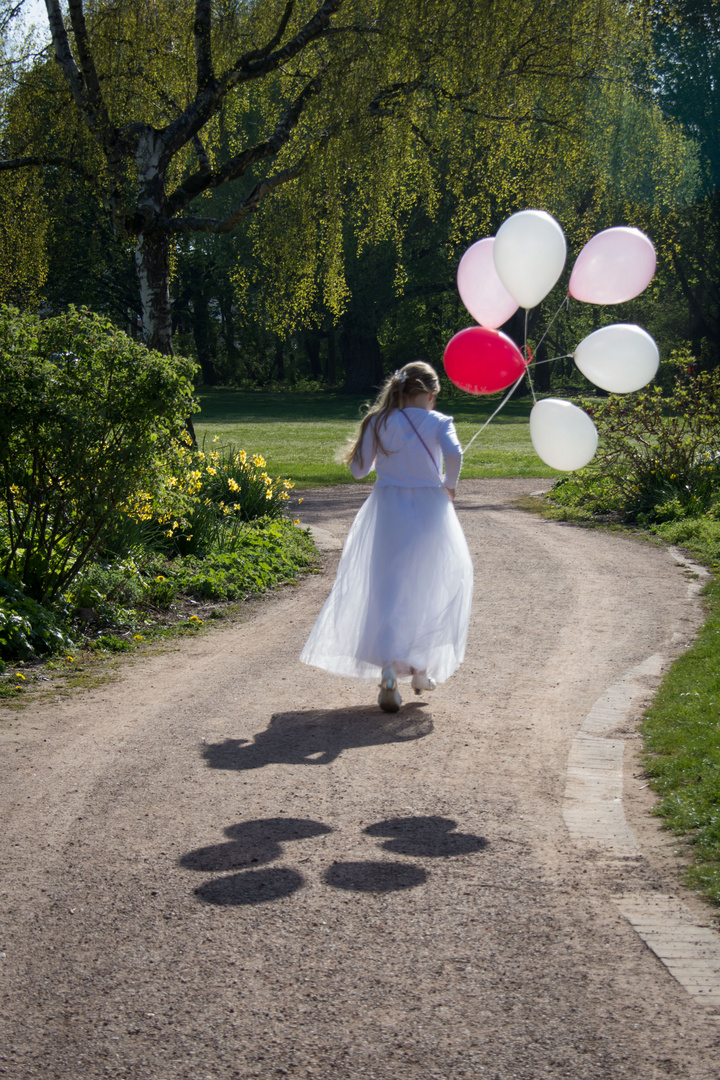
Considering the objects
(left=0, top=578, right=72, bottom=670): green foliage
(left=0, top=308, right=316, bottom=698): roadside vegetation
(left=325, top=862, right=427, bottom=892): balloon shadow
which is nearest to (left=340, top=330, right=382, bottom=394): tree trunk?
(left=0, top=308, right=316, bottom=698): roadside vegetation

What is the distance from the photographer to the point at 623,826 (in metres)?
4.21

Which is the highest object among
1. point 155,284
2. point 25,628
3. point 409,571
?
point 155,284

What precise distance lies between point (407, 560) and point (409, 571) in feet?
0.21

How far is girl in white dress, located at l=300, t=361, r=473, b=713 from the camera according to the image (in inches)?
227

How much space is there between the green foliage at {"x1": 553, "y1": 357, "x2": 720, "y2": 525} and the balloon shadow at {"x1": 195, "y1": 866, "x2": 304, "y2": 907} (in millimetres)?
10472

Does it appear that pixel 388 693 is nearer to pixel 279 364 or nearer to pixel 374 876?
pixel 374 876

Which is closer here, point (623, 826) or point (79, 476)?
point (623, 826)

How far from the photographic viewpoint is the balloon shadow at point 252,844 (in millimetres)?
3836

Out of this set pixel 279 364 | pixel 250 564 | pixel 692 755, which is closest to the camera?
pixel 692 755

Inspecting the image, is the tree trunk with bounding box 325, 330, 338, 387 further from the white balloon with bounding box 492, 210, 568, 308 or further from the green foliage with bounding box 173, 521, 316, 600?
the white balloon with bounding box 492, 210, 568, 308

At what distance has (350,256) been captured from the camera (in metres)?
40.1

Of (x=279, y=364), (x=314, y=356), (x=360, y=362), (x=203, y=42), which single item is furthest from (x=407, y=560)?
(x=279, y=364)

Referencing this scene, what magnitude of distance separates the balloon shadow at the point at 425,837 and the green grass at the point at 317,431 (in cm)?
961

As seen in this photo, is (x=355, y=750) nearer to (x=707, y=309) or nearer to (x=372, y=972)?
(x=372, y=972)
